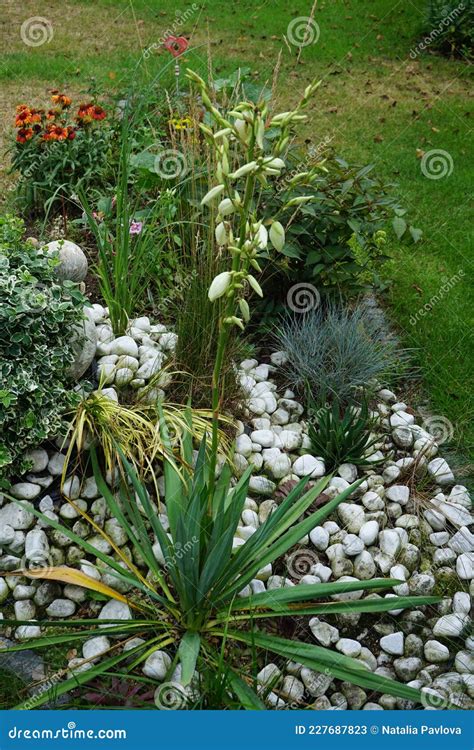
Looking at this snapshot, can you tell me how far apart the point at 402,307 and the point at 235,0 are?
673cm

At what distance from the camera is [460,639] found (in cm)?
313

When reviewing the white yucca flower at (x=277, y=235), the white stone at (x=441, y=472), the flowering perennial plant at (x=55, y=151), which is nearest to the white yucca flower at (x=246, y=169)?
the white yucca flower at (x=277, y=235)

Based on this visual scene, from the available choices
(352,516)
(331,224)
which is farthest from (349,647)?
(331,224)

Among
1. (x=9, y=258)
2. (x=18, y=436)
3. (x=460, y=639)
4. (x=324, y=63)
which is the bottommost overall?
(x=18, y=436)

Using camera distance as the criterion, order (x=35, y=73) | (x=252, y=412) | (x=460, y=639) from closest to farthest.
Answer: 1. (x=460, y=639)
2. (x=252, y=412)
3. (x=35, y=73)

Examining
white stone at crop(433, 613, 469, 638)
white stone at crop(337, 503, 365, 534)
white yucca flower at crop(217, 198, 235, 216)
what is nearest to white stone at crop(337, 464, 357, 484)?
white stone at crop(337, 503, 365, 534)

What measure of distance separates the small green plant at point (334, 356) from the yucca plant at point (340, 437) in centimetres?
16

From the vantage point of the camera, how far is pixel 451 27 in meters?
8.82

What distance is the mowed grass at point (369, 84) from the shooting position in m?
4.88

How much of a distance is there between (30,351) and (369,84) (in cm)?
617

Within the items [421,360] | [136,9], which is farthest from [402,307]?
[136,9]

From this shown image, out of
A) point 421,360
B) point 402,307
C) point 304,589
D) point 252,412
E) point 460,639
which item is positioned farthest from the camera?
point 402,307

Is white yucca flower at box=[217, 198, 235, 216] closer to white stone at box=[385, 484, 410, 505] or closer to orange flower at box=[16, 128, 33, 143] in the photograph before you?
white stone at box=[385, 484, 410, 505]

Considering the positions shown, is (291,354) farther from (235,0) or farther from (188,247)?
(235,0)
